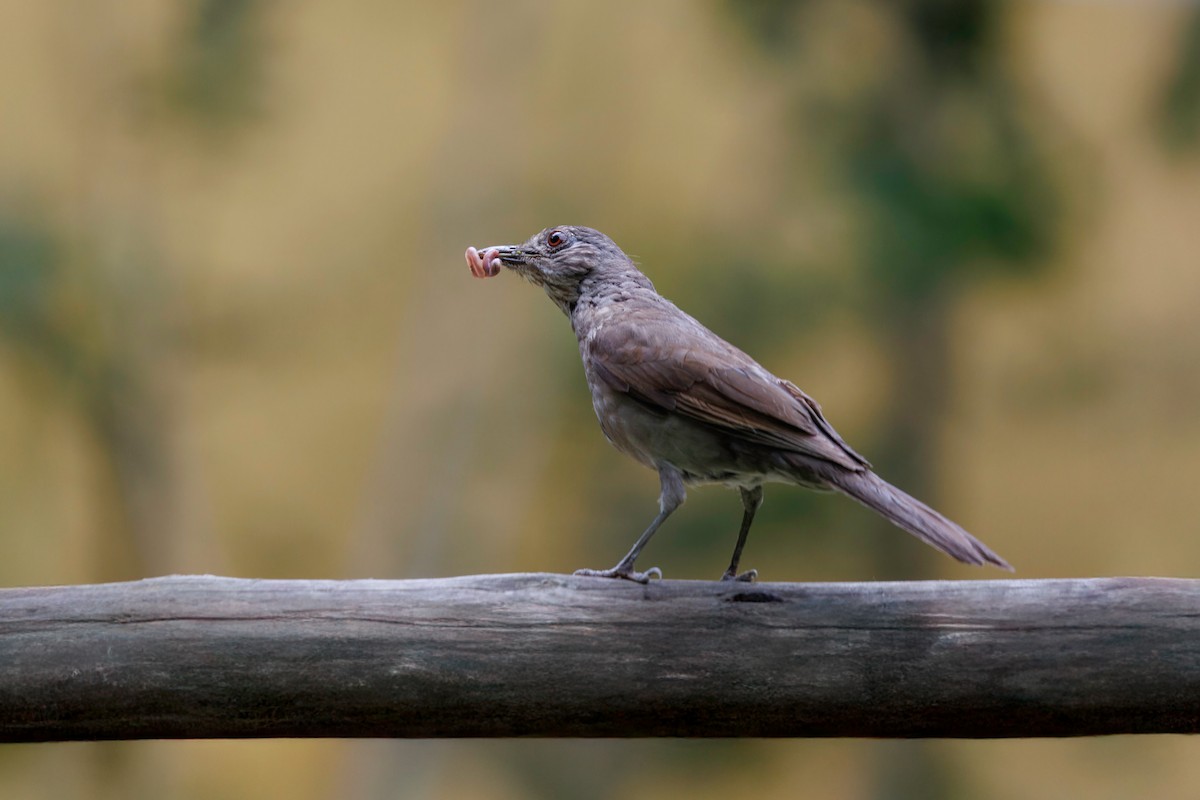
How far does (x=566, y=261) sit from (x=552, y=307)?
10.9ft

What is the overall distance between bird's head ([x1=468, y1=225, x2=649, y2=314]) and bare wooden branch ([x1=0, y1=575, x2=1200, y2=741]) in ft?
4.87

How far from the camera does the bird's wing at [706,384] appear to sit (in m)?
2.94

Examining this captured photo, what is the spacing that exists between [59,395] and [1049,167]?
5.17 meters

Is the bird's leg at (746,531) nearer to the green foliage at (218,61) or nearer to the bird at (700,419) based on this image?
the bird at (700,419)

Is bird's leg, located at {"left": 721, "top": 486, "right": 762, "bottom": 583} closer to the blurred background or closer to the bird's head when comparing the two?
the bird's head

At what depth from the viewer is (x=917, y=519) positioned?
2.56 metres

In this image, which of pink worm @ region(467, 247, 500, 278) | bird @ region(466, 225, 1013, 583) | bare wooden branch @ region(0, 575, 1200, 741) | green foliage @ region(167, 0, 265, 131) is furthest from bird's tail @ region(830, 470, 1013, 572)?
green foliage @ region(167, 0, 265, 131)

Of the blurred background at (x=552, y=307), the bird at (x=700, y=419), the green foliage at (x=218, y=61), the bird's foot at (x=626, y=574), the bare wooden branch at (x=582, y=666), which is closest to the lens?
the bare wooden branch at (x=582, y=666)

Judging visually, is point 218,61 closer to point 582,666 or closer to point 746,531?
point 746,531

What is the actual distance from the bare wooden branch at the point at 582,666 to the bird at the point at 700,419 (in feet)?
0.87

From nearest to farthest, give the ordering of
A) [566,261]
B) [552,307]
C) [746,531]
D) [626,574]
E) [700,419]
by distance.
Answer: [626,574] < [700,419] < [746,531] < [566,261] < [552,307]

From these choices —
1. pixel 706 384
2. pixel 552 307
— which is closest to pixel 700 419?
pixel 706 384

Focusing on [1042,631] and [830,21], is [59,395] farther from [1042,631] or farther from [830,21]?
[1042,631]

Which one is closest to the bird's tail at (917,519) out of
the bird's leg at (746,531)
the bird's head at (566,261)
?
the bird's leg at (746,531)
